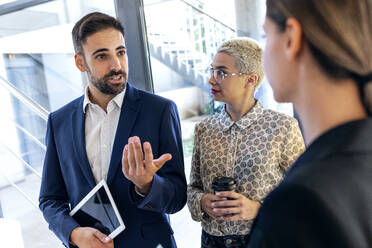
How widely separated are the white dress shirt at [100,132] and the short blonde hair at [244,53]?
1.66 feet

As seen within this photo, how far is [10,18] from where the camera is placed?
310cm

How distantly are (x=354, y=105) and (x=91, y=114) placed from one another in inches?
44.9

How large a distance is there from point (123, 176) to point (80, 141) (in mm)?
260

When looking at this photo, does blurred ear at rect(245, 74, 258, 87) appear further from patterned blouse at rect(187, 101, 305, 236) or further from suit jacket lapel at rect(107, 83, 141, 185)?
suit jacket lapel at rect(107, 83, 141, 185)

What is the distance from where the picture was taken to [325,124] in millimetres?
513

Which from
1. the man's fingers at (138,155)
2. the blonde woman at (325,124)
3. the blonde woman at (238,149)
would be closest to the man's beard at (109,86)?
the blonde woman at (238,149)

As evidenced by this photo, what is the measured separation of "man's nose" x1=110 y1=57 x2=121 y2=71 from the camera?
52.6 inches

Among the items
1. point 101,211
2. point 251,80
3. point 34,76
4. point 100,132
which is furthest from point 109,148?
point 34,76

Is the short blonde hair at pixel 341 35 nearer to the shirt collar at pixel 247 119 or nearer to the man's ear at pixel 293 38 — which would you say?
the man's ear at pixel 293 38

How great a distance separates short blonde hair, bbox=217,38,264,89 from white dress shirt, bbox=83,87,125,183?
506mm

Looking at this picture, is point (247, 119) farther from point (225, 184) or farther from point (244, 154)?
point (225, 184)

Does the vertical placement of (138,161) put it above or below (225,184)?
above

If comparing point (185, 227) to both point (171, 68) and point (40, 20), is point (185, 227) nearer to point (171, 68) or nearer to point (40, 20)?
point (171, 68)

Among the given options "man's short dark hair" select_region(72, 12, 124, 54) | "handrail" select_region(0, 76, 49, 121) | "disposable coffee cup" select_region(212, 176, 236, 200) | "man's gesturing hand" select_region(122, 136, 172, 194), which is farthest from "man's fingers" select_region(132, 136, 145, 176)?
"handrail" select_region(0, 76, 49, 121)
